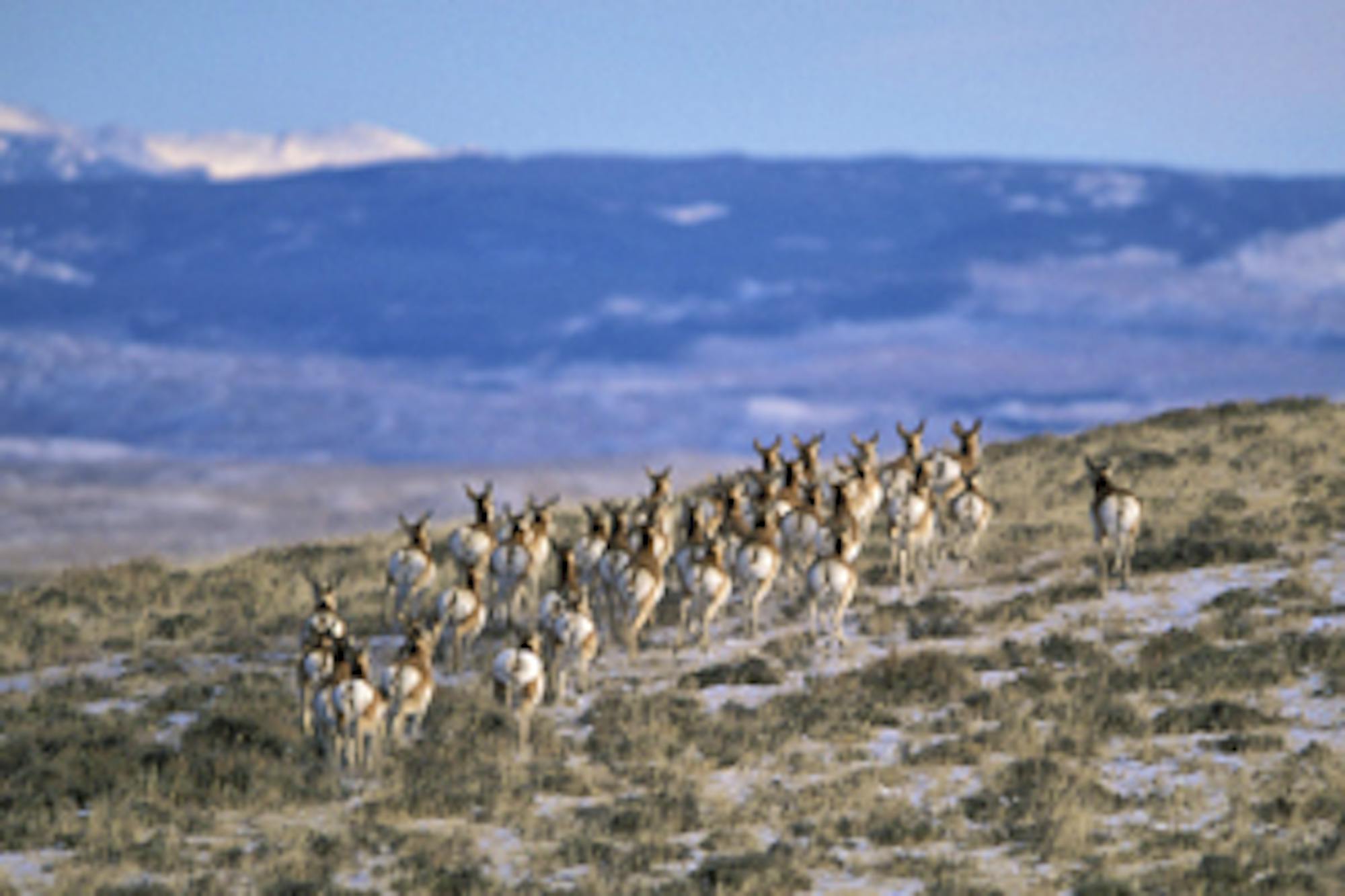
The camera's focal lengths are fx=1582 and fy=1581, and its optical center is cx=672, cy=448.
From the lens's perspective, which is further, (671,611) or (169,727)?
(671,611)

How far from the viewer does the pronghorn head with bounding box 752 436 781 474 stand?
31.0 metres

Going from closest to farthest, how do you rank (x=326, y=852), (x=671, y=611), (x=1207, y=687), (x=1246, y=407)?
(x=326, y=852) → (x=1207, y=687) → (x=671, y=611) → (x=1246, y=407)

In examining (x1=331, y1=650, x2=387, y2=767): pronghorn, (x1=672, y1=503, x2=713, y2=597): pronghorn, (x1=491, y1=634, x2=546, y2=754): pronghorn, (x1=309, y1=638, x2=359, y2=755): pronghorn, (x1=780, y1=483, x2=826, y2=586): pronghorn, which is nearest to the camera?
(x1=331, y1=650, x2=387, y2=767): pronghorn

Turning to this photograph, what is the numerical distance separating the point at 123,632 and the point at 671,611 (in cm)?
970

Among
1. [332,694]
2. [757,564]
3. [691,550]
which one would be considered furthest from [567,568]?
[332,694]

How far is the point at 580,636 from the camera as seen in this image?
854 inches

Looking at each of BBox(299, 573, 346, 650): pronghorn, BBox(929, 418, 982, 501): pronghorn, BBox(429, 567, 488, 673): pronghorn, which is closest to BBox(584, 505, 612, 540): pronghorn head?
BBox(429, 567, 488, 673): pronghorn

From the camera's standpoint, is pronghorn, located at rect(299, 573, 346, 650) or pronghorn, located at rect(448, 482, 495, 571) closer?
pronghorn, located at rect(299, 573, 346, 650)

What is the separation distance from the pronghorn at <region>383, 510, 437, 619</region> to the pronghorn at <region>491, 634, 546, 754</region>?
16.7ft

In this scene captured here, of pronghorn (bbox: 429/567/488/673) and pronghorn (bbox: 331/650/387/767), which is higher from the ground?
pronghorn (bbox: 429/567/488/673)

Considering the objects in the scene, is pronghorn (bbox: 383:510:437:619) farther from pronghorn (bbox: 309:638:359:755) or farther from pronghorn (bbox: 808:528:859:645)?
pronghorn (bbox: 808:528:859:645)

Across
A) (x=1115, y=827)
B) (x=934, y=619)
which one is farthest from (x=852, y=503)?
(x=1115, y=827)

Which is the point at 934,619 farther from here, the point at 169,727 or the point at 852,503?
the point at 169,727

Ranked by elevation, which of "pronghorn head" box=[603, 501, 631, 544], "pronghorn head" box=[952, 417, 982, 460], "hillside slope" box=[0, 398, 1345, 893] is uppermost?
"pronghorn head" box=[952, 417, 982, 460]
